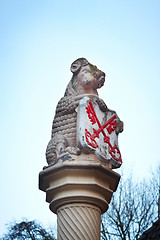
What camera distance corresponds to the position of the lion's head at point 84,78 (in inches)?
234

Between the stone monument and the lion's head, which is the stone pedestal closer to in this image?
the stone monument

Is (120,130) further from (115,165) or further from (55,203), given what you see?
(55,203)

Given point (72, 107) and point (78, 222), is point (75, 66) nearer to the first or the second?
point (72, 107)

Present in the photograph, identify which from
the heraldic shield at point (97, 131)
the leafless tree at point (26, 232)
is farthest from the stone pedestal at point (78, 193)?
the leafless tree at point (26, 232)

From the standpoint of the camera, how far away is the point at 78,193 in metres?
5.06

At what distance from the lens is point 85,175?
5.13m

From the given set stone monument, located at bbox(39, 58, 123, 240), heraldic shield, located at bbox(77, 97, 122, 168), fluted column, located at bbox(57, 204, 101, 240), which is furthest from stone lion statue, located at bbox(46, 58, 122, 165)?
fluted column, located at bbox(57, 204, 101, 240)

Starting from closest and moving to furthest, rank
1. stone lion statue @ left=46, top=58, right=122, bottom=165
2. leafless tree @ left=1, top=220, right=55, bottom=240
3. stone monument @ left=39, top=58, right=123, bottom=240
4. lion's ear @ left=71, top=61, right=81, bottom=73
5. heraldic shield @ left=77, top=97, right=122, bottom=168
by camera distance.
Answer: stone monument @ left=39, top=58, right=123, bottom=240, heraldic shield @ left=77, top=97, right=122, bottom=168, stone lion statue @ left=46, top=58, right=122, bottom=165, lion's ear @ left=71, top=61, right=81, bottom=73, leafless tree @ left=1, top=220, right=55, bottom=240

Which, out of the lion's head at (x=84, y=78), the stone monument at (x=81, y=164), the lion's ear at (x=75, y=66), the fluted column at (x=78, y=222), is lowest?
the fluted column at (x=78, y=222)

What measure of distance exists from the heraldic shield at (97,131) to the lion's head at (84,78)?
12.2 inches

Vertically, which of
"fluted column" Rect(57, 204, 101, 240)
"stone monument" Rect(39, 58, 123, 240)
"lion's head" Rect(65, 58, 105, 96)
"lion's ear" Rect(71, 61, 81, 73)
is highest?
"lion's ear" Rect(71, 61, 81, 73)

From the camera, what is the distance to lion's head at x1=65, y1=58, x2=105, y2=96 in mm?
5945

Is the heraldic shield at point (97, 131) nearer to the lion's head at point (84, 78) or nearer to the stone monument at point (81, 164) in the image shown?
the stone monument at point (81, 164)

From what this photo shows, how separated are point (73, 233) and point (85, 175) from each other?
0.69 m
